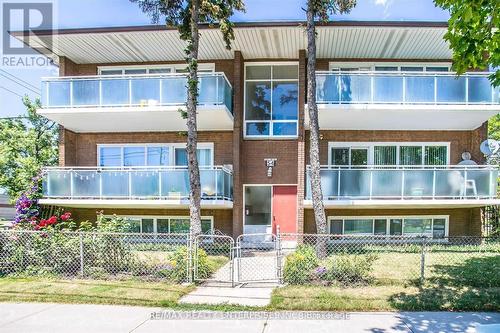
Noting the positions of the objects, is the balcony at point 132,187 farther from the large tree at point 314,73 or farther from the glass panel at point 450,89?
the glass panel at point 450,89

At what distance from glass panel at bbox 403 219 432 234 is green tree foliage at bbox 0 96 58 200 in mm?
17662

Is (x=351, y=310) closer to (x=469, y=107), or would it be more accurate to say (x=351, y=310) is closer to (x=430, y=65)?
(x=469, y=107)

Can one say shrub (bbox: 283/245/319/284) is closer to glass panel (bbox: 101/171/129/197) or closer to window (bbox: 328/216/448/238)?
window (bbox: 328/216/448/238)

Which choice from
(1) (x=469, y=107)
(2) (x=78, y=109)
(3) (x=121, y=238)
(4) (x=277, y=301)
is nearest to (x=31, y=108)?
(2) (x=78, y=109)

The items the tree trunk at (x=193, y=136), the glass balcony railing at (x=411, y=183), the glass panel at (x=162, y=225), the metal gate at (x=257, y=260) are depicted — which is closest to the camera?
the metal gate at (x=257, y=260)

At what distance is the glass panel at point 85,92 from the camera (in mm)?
12852

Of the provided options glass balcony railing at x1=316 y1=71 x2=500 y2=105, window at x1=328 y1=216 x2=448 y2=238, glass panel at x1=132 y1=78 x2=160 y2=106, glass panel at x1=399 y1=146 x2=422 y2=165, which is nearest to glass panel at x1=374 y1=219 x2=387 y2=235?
window at x1=328 y1=216 x2=448 y2=238

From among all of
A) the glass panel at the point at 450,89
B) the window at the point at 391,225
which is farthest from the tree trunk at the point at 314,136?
the glass panel at the point at 450,89

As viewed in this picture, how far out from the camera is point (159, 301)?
679 cm

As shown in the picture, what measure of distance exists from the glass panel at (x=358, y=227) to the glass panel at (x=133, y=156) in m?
9.00

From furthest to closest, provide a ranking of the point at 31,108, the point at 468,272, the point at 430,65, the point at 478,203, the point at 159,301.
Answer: the point at 31,108, the point at 430,65, the point at 478,203, the point at 468,272, the point at 159,301

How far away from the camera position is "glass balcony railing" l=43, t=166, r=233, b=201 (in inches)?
488

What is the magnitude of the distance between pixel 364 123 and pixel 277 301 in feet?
29.5

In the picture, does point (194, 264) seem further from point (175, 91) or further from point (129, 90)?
point (129, 90)
